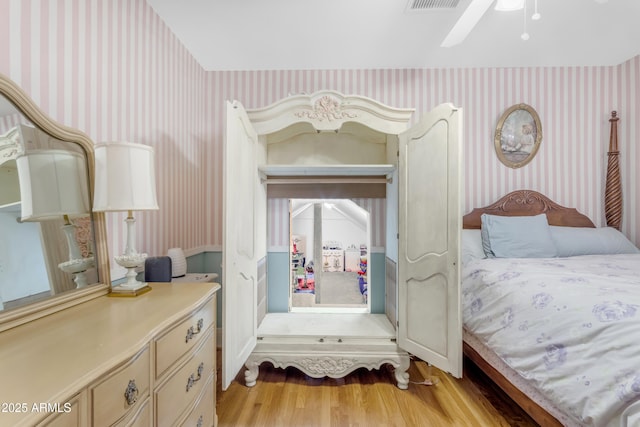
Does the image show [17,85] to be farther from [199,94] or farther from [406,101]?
[406,101]

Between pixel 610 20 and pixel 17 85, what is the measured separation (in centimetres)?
341

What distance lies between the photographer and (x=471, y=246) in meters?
2.30

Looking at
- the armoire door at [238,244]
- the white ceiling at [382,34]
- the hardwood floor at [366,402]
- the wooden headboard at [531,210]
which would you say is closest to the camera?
the armoire door at [238,244]

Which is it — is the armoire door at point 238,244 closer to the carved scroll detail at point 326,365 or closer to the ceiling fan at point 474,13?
the carved scroll detail at point 326,365

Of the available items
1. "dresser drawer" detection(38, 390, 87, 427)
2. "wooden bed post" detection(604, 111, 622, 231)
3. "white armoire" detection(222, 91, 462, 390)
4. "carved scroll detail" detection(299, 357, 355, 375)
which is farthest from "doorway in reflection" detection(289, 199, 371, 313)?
"wooden bed post" detection(604, 111, 622, 231)

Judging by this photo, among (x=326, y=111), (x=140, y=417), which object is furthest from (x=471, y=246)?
(x=140, y=417)

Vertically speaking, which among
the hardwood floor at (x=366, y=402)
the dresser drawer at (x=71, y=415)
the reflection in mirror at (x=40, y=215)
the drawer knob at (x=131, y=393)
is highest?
the reflection in mirror at (x=40, y=215)

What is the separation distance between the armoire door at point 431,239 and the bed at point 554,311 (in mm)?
264

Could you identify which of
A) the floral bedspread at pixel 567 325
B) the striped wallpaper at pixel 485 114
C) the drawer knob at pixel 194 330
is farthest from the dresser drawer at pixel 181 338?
the floral bedspread at pixel 567 325

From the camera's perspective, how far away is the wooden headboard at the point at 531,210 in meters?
2.62

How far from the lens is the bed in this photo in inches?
43.8

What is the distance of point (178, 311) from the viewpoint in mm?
1094

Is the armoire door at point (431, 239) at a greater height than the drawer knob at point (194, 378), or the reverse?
the armoire door at point (431, 239)

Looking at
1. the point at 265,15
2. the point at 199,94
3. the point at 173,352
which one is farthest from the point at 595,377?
the point at 199,94
